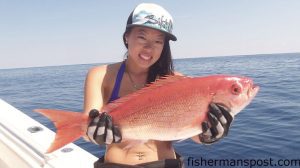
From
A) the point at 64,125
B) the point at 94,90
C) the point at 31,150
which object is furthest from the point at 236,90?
the point at 31,150

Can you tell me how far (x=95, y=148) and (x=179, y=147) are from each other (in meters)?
2.16

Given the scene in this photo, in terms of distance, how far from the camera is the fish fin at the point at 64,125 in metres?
2.36

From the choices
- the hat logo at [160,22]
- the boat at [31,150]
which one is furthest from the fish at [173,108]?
the boat at [31,150]

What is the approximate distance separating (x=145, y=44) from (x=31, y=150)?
8.14 ft

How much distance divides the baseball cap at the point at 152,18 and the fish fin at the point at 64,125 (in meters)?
0.94

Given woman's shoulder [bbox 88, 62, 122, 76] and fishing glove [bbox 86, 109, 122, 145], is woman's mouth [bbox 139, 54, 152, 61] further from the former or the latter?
fishing glove [bbox 86, 109, 122, 145]

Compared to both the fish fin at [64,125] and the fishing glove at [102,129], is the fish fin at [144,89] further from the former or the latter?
the fish fin at [64,125]

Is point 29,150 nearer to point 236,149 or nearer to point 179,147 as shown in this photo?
point 179,147

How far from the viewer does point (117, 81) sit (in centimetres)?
294

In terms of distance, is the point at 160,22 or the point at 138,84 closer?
the point at 160,22

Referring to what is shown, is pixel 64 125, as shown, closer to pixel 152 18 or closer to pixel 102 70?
pixel 102 70

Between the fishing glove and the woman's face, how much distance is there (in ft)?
2.09

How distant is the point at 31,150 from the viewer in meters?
4.22

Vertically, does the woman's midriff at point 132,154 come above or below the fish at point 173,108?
below
